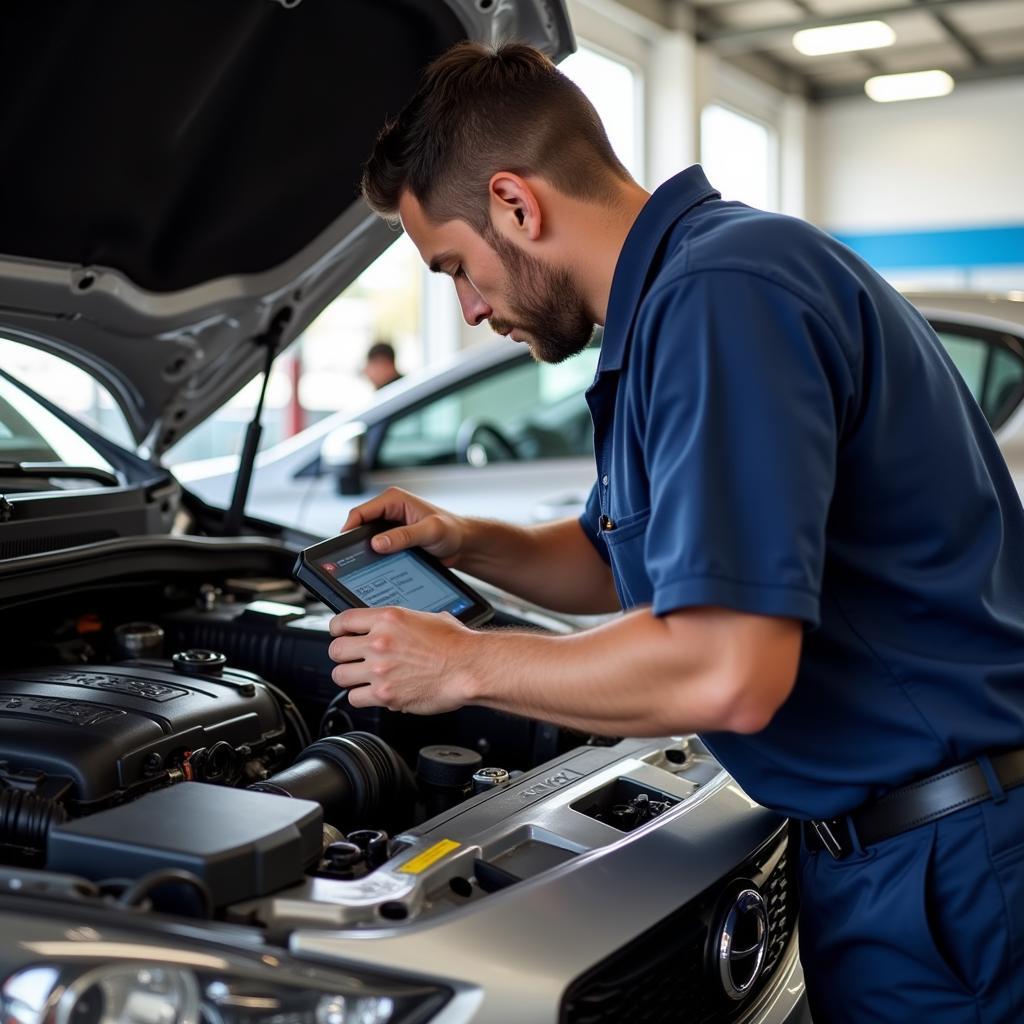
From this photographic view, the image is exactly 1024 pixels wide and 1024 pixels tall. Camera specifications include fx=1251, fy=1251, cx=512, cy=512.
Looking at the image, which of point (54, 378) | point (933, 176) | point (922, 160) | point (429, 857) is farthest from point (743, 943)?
point (922, 160)

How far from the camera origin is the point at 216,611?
2.17m

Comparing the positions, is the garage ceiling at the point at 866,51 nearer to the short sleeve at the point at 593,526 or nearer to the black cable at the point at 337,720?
the short sleeve at the point at 593,526

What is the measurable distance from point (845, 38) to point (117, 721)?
1142 cm

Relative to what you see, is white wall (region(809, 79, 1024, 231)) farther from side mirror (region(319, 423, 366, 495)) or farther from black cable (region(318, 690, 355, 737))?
black cable (region(318, 690, 355, 737))

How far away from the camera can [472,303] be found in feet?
5.16

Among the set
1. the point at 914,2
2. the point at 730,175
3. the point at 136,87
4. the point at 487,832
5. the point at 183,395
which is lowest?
the point at 487,832

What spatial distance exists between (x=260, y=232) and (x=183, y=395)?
44 cm

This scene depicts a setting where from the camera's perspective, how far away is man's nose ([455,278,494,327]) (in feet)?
5.10

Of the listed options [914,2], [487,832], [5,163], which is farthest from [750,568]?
[914,2]

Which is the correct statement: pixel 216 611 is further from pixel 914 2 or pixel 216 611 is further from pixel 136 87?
pixel 914 2

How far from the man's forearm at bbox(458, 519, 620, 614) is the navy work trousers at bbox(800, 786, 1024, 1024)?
0.65 m

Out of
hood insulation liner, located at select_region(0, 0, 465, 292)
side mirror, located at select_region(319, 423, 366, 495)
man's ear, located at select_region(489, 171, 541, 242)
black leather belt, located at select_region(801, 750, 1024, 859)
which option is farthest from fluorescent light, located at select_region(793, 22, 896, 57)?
black leather belt, located at select_region(801, 750, 1024, 859)

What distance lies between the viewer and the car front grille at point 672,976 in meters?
1.18

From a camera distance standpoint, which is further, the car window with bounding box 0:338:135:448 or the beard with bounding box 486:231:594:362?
the car window with bounding box 0:338:135:448
